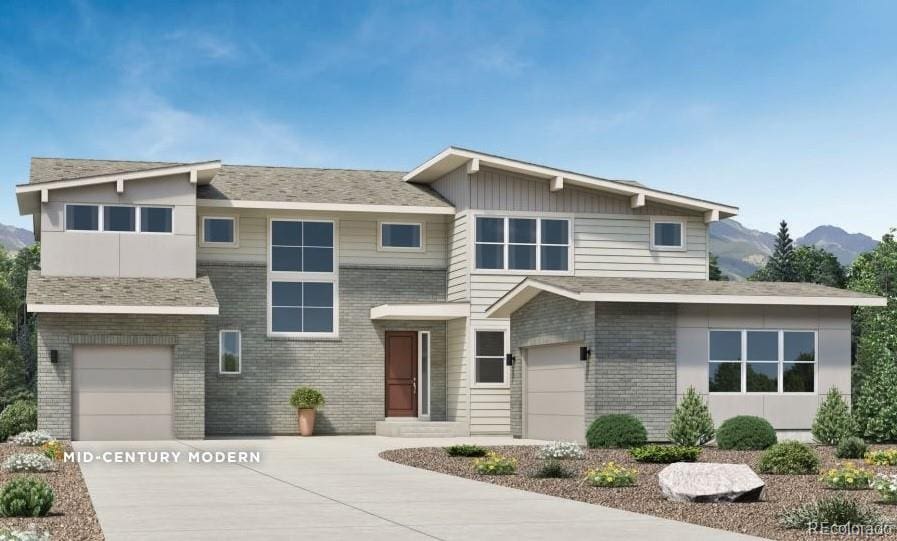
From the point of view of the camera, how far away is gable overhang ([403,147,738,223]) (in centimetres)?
3206

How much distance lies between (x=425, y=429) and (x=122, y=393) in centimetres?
739

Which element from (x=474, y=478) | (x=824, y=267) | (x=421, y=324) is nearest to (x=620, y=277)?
(x=421, y=324)

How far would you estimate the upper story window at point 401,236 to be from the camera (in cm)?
3447

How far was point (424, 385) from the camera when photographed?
3478cm

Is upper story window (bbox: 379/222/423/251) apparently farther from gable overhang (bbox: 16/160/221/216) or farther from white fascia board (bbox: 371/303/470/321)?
gable overhang (bbox: 16/160/221/216)

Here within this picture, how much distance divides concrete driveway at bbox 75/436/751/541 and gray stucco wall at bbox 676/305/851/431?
9120 millimetres

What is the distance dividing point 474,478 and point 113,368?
14.0 metres

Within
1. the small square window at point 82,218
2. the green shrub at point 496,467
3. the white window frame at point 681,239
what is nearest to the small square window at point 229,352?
the small square window at point 82,218

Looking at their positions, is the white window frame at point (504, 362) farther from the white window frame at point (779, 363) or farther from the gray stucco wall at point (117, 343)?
the gray stucco wall at point (117, 343)

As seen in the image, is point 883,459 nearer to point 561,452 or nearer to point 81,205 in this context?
point 561,452

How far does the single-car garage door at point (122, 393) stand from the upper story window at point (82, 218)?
306 cm


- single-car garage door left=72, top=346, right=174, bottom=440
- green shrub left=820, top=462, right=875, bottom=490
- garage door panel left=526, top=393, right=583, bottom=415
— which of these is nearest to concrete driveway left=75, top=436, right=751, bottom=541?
green shrub left=820, top=462, right=875, bottom=490

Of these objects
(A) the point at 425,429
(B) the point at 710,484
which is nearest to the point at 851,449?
(B) the point at 710,484

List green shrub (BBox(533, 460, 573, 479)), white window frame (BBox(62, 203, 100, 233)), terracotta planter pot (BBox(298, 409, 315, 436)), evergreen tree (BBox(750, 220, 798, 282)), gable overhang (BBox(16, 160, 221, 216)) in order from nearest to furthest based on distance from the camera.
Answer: green shrub (BBox(533, 460, 573, 479))
gable overhang (BBox(16, 160, 221, 216))
white window frame (BBox(62, 203, 100, 233))
terracotta planter pot (BBox(298, 409, 315, 436))
evergreen tree (BBox(750, 220, 798, 282))
